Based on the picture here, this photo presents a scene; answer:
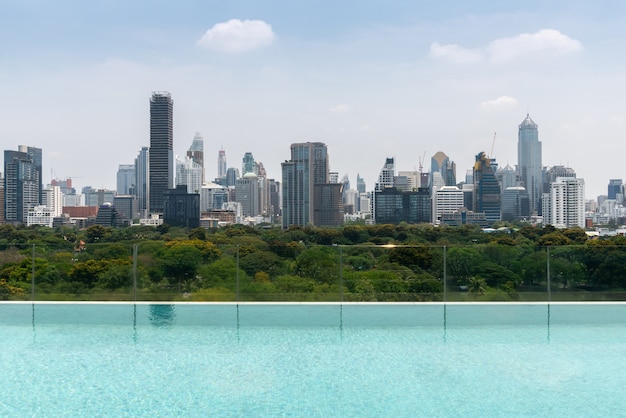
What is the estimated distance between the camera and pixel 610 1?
58.0 feet

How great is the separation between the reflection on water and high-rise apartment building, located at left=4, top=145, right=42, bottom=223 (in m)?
159

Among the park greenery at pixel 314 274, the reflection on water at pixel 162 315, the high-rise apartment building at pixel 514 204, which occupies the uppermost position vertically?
the high-rise apartment building at pixel 514 204

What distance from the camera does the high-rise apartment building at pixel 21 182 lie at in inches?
6166

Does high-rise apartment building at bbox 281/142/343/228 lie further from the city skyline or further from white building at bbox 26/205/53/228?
the city skyline

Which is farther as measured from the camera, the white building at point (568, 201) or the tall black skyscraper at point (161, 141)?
the tall black skyscraper at point (161, 141)

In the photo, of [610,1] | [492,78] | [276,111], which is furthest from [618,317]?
[276,111]

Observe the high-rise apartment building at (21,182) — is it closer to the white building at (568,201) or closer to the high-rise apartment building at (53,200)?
the high-rise apartment building at (53,200)

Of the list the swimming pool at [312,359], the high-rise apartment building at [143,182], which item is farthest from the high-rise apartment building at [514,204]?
the swimming pool at [312,359]

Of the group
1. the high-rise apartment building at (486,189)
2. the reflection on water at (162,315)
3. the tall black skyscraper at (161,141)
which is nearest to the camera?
the reflection on water at (162,315)

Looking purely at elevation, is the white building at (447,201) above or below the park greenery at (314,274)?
above

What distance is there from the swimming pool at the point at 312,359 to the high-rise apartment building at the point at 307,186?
13767 cm

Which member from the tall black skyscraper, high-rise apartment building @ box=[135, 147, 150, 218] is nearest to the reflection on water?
high-rise apartment building @ box=[135, 147, 150, 218]

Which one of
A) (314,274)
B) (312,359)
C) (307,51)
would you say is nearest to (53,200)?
(307,51)

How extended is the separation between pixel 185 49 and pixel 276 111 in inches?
549
